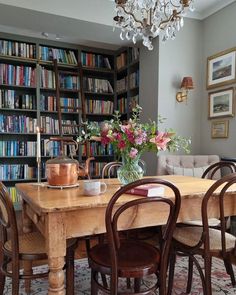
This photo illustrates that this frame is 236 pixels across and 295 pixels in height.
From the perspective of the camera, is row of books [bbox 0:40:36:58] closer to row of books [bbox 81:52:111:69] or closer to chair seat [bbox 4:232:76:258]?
row of books [bbox 81:52:111:69]

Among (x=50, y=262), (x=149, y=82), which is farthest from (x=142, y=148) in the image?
(x=149, y=82)

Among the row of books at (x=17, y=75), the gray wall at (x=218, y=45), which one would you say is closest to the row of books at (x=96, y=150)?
the row of books at (x=17, y=75)

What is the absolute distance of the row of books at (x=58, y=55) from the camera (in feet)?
14.3

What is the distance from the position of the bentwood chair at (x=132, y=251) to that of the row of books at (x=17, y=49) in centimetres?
351

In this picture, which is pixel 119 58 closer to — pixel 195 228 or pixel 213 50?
pixel 213 50

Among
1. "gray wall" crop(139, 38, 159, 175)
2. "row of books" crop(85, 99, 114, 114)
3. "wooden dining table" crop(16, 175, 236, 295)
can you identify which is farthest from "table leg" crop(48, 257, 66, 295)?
"row of books" crop(85, 99, 114, 114)

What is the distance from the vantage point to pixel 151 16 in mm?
2279

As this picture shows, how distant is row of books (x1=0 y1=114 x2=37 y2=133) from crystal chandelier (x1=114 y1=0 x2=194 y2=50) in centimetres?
247

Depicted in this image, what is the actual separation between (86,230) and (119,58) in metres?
3.72

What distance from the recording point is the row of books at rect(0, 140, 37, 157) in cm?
417

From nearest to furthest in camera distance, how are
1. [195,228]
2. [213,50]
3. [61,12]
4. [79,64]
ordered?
[195,228] → [61,12] → [213,50] → [79,64]

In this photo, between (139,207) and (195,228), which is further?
(195,228)

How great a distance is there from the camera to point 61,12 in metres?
3.11

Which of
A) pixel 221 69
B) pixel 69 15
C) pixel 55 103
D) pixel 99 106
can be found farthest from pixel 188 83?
pixel 55 103
